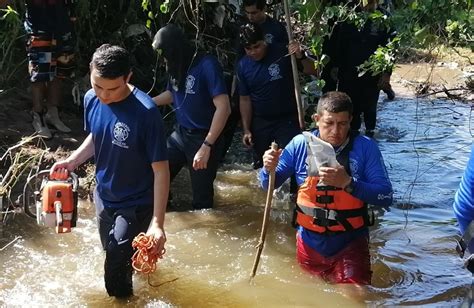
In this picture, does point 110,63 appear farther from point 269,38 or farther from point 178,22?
point 178,22

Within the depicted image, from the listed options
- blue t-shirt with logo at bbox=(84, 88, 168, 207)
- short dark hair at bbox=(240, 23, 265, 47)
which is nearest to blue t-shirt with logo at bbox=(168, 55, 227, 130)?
short dark hair at bbox=(240, 23, 265, 47)

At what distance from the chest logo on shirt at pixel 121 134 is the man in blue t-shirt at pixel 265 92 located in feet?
7.03

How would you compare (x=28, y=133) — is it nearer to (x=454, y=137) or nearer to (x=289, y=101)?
(x=289, y=101)

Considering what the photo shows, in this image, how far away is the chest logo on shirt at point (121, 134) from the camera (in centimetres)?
406

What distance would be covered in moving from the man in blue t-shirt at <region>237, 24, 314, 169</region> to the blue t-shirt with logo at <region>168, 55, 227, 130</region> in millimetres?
539

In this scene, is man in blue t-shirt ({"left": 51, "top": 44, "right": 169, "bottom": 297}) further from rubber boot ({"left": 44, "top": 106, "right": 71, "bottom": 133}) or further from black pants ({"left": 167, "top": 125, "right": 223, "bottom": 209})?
rubber boot ({"left": 44, "top": 106, "right": 71, "bottom": 133})

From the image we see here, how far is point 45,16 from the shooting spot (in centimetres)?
671

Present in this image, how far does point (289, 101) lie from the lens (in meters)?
6.15

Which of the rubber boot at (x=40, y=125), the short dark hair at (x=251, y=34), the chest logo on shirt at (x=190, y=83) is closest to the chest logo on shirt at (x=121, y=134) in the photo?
the chest logo on shirt at (x=190, y=83)

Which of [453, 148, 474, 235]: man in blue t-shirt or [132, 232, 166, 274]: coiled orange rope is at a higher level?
[453, 148, 474, 235]: man in blue t-shirt

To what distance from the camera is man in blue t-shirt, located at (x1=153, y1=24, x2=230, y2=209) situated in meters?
5.43

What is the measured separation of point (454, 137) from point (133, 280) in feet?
17.7

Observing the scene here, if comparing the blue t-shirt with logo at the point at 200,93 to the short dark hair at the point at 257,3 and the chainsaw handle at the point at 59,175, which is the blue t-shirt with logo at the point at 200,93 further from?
the chainsaw handle at the point at 59,175

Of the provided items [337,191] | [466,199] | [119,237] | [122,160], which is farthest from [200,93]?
[466,199]
